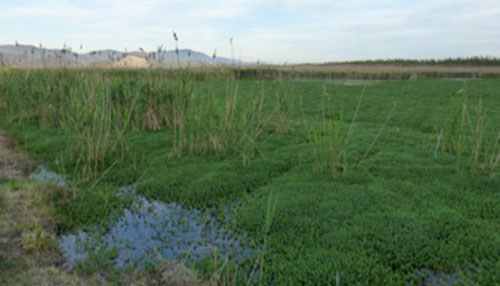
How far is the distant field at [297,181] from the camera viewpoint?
10.4 ft

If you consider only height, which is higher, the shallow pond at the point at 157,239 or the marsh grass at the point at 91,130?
the marsh grass at the point at 91,130

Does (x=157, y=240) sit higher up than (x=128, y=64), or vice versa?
(x=128, y=64)

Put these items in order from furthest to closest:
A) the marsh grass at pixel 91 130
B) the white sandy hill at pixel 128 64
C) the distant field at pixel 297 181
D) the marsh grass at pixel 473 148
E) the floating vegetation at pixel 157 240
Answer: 1. the white sandy hill at pixel 128 64
2. the marsh grass at pixel 91 130
3. the marsh grass at pixel 473 148
4. the floating vegetation at pixel 157 240
5. the distant field at pixel 297 181

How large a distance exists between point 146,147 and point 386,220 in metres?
4.21

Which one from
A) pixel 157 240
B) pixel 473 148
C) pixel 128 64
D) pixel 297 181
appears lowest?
pixel 157 240

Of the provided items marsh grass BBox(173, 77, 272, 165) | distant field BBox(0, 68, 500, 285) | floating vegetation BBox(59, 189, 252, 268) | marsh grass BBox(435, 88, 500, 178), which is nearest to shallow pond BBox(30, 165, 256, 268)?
floating vegetation BBox(59, 189, 252, 268)

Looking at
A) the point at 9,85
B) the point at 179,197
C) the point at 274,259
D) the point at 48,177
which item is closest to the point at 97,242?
the point at 179,197

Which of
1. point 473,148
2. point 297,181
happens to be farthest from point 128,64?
point 473,148

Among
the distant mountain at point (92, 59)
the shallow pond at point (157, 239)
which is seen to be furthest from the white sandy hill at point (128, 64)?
the shallow pond at point (157, 239)

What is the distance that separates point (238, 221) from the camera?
3.95 m

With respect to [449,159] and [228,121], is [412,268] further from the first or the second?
[228,121]

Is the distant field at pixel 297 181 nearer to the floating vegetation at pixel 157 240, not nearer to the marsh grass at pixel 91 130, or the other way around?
the marsh grass at pixel 91 130

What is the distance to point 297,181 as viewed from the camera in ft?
15.8

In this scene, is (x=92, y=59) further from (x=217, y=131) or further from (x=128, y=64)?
(x=128, y=64)
